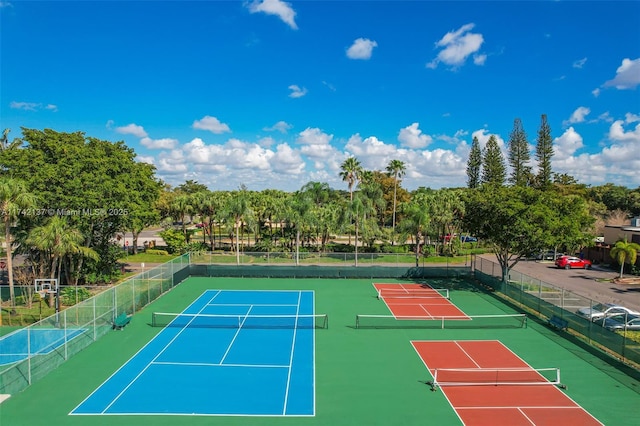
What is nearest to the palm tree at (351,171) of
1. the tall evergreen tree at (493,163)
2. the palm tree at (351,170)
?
the palm tree at (351,170)

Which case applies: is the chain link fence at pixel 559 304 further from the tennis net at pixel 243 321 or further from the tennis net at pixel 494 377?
the tennis net at pixel 243 321

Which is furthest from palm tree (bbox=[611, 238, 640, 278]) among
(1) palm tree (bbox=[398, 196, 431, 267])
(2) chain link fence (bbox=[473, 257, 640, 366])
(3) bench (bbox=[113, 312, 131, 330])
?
(3) bench (bbox=[113, 312, 131, 330])

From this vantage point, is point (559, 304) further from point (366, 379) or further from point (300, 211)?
point (300, 211)

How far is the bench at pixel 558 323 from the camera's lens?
20897mm

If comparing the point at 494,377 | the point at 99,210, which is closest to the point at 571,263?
the point at 494,377

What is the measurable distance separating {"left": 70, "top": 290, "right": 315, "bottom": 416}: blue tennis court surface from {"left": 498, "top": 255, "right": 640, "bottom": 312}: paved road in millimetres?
21265

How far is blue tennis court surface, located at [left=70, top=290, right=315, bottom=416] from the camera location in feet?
44.2

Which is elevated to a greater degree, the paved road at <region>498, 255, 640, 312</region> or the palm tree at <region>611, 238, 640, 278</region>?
the palm tree at <region>611, 238, 640, 278</region>

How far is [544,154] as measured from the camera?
6862 cm

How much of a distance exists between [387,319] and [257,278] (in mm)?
14725

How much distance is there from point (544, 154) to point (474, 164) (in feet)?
38.1

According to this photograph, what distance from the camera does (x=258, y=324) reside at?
72.4ft

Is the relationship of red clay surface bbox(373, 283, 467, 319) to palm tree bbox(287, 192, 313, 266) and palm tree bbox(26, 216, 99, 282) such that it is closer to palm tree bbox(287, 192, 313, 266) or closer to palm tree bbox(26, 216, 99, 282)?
palm tree bbox(287, 192, 313, 266)

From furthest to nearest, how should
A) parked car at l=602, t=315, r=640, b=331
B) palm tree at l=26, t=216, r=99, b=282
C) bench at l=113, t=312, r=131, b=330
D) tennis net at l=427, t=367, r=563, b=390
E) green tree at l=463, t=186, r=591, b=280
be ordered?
green tree at l=463, t=186, r=591, b=280 → palm tree at l=26, t=216, r=99, b=282 → bench at l=113, t=312, r=131, b=330 → parked car at l=602, t=315, r=640, b=331 → tennis net at l=427, t=367, r=563, b=390
